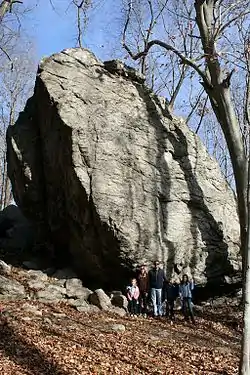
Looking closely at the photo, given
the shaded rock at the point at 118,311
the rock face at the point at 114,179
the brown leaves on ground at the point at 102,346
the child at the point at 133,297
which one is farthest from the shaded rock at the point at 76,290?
the child at the point at 133,297

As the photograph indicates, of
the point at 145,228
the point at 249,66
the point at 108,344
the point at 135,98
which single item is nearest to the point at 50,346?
the point at 108,344

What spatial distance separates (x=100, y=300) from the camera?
1406cm

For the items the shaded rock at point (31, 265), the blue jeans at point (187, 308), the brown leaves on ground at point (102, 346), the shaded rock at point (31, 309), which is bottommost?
the brown leaves on ground at point (102, 346)

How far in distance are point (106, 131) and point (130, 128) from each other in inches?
37.4

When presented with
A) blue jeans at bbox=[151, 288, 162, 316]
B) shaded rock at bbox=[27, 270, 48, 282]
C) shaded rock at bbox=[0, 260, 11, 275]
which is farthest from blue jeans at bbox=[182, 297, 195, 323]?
shaded rock at bbox=[0, 260, 11, 275]

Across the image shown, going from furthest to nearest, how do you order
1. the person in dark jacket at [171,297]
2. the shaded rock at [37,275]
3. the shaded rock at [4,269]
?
the shaded rock at [37,275], the shaded rock at [4,269], the person in dark jacket at [171,297]

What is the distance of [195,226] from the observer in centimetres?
1581

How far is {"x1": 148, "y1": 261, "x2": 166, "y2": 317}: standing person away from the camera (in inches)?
560

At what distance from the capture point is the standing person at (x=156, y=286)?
14227mm

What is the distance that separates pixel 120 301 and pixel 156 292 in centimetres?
114

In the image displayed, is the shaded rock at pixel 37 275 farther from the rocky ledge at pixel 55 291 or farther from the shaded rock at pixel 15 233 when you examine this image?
the shaded rock at pixel 15 233

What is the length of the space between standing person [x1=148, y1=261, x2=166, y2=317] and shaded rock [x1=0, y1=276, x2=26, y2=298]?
3821 millimetres

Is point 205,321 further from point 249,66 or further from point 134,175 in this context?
point 249,66

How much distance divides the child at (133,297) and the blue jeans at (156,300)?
48 centimetres
